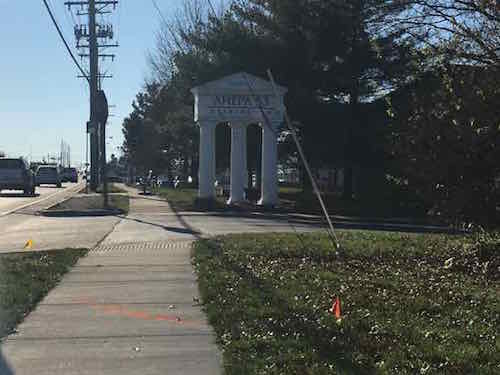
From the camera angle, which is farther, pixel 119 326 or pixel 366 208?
pixel 366 208

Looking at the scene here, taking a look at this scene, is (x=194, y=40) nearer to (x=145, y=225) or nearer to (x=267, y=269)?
(x=145, y=225)

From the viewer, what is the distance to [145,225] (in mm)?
21109

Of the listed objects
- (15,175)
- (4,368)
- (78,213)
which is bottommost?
(4,368)

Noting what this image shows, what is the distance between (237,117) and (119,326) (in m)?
20.8

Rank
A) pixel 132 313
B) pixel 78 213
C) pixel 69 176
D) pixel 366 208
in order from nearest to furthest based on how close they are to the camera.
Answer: pixel 132 313, pixel 78 213, pixel 366 208, pixel 69 176

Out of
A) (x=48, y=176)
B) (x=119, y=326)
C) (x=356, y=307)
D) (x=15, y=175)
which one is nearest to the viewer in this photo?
(x=119, y=326)

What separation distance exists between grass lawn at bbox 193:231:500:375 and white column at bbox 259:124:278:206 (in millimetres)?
14469

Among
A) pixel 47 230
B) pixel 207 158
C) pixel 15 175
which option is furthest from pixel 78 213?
pixel 15 175

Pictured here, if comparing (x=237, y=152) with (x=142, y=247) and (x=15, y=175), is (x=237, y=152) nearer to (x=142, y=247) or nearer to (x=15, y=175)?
(x=142, y=247)

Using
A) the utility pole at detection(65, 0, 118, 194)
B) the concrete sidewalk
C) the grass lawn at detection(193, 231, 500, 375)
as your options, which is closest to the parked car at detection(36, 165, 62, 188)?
A: the utility pole at detection(65, 0, 118, 194)

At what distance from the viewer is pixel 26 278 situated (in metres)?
10.7

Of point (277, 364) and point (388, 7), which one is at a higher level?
point (388, 7)

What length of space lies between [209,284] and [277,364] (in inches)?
156

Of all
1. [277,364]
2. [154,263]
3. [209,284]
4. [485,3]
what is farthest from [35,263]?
[485,3]
